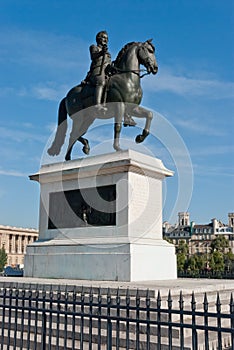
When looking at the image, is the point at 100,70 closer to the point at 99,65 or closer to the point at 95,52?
the point at 99,65

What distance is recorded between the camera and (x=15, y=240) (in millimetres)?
99375

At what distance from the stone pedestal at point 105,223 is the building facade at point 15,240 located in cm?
8644

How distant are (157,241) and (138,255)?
3.91 ft

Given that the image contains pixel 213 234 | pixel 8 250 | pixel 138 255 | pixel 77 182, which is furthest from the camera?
pixel 213 234

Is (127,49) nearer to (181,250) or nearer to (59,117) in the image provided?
(59,117)

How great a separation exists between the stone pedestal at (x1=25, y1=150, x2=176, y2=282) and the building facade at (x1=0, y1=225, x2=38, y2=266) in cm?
8644

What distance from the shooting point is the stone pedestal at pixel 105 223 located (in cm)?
1069

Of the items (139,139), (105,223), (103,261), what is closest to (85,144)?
(139,139)

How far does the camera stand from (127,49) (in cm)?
1216

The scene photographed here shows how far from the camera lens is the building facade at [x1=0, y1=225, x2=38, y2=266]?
96244 millimetres

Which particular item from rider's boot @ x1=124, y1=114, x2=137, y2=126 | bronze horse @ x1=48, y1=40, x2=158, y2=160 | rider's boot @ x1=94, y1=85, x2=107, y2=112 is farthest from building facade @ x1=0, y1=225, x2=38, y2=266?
rider's boot @ x1=94, y1=85, x2=107, y2=112

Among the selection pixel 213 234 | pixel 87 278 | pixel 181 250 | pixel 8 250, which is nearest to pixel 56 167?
pixel 87 278

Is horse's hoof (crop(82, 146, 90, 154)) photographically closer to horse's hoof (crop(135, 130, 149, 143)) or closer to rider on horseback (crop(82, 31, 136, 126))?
rider on horseback (crop(82, 31, 136, 126))

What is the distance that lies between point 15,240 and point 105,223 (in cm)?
9222
